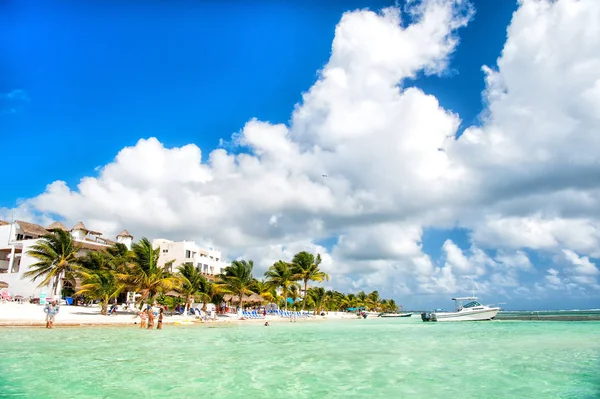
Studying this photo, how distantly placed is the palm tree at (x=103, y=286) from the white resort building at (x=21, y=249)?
23.4 feet

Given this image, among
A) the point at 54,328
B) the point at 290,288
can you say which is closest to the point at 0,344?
the point at 54,328

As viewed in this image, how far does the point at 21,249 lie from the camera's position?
48500 millimetres

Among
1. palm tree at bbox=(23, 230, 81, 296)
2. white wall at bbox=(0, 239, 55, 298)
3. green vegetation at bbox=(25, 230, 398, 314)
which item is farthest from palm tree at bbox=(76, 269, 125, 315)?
white wall at bbox=(0, 239, 55, 298)

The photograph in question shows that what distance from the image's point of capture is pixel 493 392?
938 centimetres

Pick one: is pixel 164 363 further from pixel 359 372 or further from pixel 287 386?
pixel 359 372

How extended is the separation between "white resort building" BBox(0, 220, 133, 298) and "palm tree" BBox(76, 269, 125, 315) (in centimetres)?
714

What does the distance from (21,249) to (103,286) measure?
21967 mm

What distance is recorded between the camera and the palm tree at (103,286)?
3366 cm

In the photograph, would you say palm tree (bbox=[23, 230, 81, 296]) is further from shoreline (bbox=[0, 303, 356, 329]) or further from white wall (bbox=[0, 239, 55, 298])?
white wall (bbox=[0, 239, 55, 298])

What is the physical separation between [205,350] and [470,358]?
9.89m

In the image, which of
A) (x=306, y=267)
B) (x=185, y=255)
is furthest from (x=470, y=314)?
(x=185, y=255)

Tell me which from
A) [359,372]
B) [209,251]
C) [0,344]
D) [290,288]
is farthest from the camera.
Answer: [209,251]

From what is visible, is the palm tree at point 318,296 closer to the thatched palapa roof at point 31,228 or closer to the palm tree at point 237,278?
the palm tree at point 237,278

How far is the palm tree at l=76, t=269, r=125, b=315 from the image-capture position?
33.7 metres
